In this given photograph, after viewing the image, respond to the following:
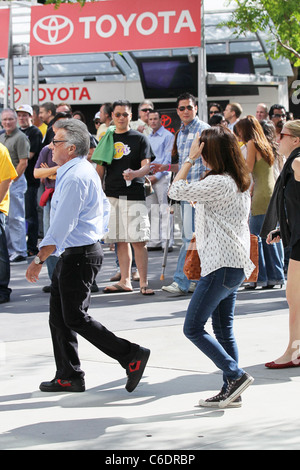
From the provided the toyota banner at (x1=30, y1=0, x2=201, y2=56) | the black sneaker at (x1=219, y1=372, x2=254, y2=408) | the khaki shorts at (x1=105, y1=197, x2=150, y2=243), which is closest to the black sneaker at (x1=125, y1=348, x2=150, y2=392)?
the black sneaker at (x1=219, y1=372, x2=254, y2=408)

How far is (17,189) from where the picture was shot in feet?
41.2

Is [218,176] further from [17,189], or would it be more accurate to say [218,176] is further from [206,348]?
[17,189]

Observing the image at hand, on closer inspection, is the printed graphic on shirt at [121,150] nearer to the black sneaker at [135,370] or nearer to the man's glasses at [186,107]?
the man's glasses at [186,107]

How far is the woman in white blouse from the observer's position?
523 cm

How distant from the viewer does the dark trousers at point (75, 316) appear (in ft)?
18.4

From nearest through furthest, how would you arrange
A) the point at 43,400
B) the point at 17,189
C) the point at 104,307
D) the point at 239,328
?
the point at 43,400
the point at 239,328
the point at 104,307
the point at 17,189

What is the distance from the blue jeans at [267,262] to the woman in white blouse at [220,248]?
4.33m

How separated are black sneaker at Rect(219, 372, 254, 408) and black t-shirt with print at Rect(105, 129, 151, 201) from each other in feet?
15.5

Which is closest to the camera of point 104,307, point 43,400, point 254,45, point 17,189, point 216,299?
point 216,299

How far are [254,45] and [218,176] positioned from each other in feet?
41.4

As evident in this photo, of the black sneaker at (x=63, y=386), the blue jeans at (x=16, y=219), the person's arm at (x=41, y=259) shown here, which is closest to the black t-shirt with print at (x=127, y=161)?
the blue jeans at (x=16, y=219)

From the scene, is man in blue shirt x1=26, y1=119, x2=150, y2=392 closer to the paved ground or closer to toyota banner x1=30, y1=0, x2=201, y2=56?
the paved ground

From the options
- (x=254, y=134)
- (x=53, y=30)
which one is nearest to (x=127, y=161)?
(x=254, y=134)
